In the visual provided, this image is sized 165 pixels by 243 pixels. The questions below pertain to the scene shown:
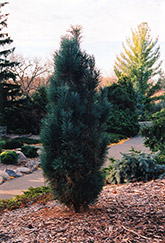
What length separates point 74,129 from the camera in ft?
10.4

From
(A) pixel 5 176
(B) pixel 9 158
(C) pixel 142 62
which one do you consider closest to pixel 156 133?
(A) pixel 5 176

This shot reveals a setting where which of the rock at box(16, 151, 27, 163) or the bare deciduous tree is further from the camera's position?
the bare deciduous tree

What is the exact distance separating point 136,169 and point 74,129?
8.66 feet

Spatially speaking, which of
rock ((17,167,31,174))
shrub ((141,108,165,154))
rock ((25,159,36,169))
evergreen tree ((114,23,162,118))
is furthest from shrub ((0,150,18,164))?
evergreen tree ((114,23,162,118))

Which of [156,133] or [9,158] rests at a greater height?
[156,133]

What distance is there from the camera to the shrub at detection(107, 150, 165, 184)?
5312mm

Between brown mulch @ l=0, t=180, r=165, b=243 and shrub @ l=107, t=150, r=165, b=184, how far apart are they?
1.10 m

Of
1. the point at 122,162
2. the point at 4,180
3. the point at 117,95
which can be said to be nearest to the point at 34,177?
the point at 4,180

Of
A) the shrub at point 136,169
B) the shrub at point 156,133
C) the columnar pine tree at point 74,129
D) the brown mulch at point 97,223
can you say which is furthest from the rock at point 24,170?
the columnar pine tree at point 74,129

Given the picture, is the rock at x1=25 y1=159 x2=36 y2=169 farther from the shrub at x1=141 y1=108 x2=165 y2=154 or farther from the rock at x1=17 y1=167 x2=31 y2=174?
the shrub at x1=141 y1=108 x2=165 y2=154

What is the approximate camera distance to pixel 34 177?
7.24 metres

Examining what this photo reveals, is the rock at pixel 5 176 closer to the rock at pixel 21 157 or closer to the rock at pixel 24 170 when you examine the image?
the rock at pixel 24 170

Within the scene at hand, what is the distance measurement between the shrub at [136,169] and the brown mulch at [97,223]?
1.10m

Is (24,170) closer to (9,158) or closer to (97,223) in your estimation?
(9,158)
